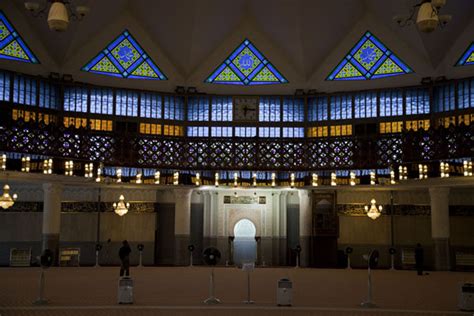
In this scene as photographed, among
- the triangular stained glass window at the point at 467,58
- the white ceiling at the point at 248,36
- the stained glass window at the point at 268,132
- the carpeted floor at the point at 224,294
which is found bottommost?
the carpeted floor at the point at 224,294

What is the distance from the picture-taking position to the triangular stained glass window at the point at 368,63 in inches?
1492

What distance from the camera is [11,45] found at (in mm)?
34812

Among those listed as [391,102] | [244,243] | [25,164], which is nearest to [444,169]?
[391,102]

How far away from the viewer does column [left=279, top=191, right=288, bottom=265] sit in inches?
1581

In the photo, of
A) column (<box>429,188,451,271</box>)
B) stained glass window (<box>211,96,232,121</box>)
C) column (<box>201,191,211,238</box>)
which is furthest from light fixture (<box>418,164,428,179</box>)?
column (<box>201,191,211,238</box>)

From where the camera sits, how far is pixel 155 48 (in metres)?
39.2

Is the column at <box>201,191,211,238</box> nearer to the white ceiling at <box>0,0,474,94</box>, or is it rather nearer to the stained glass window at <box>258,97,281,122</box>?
the stained glass window at <box>258,97,281,122</box>

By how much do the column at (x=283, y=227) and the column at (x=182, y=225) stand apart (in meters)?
6.07

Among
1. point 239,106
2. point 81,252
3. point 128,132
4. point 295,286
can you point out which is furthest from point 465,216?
point 81,252

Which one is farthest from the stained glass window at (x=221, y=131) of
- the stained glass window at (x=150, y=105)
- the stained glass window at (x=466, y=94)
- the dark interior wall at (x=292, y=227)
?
the stained glass window at (x=466, y=94)

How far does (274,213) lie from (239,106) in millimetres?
7142

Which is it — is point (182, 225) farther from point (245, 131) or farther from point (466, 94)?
point (466, 94)

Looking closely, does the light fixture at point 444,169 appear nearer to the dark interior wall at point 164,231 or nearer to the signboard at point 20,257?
the dark interior wall at point 164,231

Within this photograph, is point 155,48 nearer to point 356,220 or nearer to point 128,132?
point 128,132
